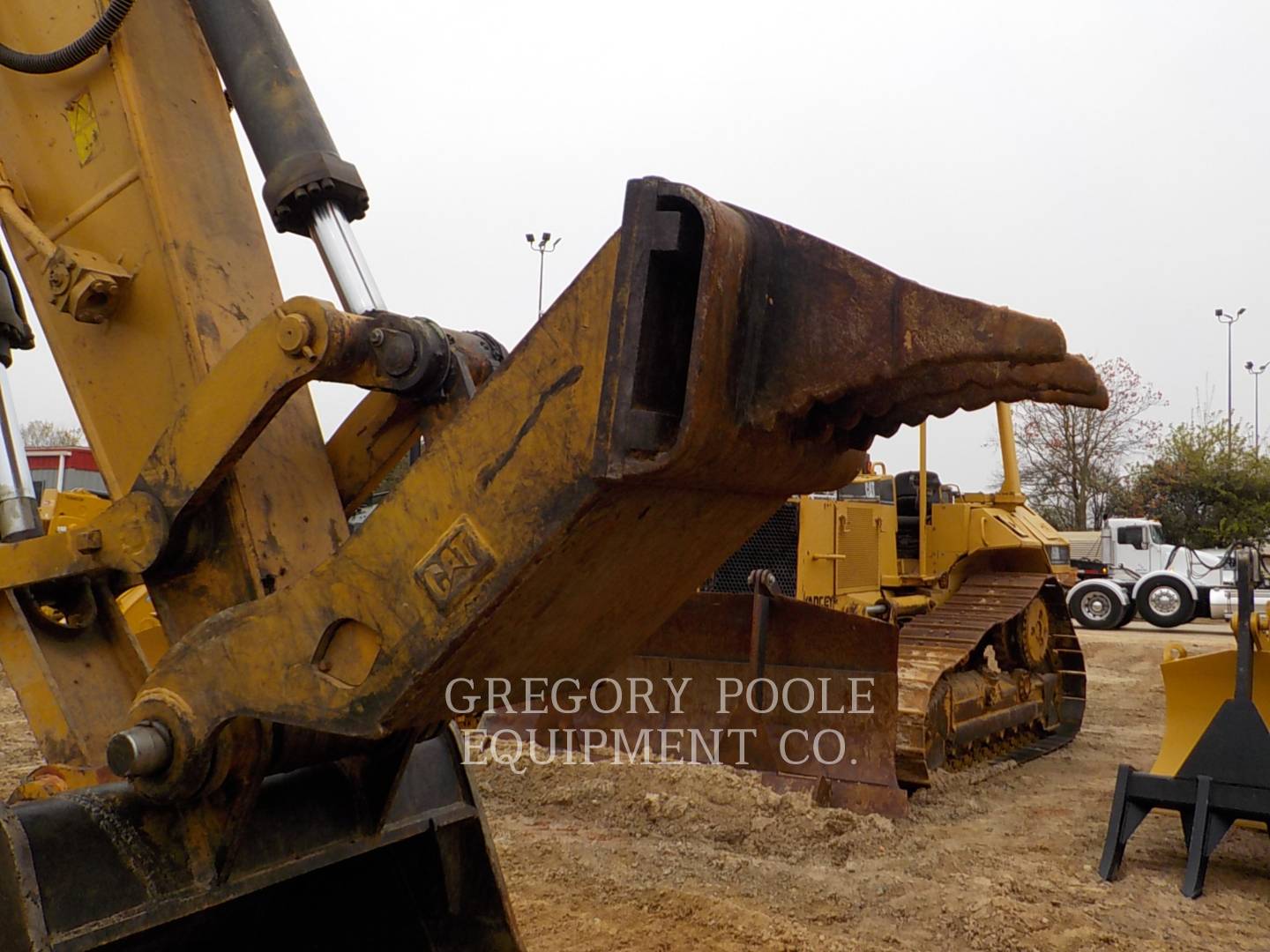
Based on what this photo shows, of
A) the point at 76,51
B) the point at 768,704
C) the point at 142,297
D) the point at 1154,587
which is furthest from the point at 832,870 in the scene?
the point at 1154,587

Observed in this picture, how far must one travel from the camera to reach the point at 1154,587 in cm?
1905

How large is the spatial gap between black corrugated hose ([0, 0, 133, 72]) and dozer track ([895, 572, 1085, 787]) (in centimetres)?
490

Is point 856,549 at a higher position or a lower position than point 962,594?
higher

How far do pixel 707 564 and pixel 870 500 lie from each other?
674 cm

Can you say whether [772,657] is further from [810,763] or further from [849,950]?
[849,950]

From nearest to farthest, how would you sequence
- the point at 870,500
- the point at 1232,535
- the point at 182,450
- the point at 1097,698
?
the point at 182,450, the point at 870,500, the point at 1097,698, the point at 1232,535

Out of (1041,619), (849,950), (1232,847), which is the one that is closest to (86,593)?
(849,950)

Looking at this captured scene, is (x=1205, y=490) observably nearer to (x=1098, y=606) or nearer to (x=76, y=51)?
(x=1098, y=606)

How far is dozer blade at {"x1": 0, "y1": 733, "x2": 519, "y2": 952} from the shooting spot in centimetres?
202

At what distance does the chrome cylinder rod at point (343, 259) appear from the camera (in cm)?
246

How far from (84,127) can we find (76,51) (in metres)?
0.17

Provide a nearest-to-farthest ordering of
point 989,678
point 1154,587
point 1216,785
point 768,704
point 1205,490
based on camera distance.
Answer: point 1216,785, point 768,704, point 989,678, point 1154,587, point 1205,490

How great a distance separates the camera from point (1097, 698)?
11.1 metres

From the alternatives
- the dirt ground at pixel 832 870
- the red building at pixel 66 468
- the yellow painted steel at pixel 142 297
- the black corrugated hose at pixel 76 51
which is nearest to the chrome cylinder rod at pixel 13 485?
the yellow painted steel at pixel 142 297
